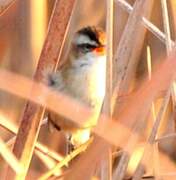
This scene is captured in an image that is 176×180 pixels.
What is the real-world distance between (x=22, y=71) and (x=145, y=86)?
45.8 inches

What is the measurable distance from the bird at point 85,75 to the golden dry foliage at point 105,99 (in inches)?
1.7

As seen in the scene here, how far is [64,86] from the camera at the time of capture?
1.73m

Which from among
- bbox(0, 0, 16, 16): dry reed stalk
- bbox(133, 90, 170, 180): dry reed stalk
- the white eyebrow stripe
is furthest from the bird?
bbox(133, 90, 170, 180): dry reed stalk

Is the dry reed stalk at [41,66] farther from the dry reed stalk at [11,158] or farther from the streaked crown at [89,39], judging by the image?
the streaked crown at [89,39]

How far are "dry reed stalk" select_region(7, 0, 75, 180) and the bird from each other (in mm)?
324

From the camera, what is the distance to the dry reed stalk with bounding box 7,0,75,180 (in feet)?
4.02

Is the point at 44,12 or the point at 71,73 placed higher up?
the point at 44,12

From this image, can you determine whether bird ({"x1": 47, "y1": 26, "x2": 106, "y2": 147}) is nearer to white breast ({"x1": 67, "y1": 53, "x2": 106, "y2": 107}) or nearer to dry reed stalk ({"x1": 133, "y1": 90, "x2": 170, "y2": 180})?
white breast ({"x1": 67, "y1": 53, "x2": 106, "y2": 107})

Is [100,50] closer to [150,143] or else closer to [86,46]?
[86,46]

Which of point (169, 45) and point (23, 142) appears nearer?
point (23, 142)

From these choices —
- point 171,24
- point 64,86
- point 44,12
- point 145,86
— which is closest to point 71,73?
point 64,86

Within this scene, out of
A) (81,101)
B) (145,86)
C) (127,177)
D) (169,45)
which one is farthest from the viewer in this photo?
(127,177)

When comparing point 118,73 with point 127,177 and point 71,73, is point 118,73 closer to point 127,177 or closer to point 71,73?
point 71,73

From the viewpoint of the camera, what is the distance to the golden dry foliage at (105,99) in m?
1.03
